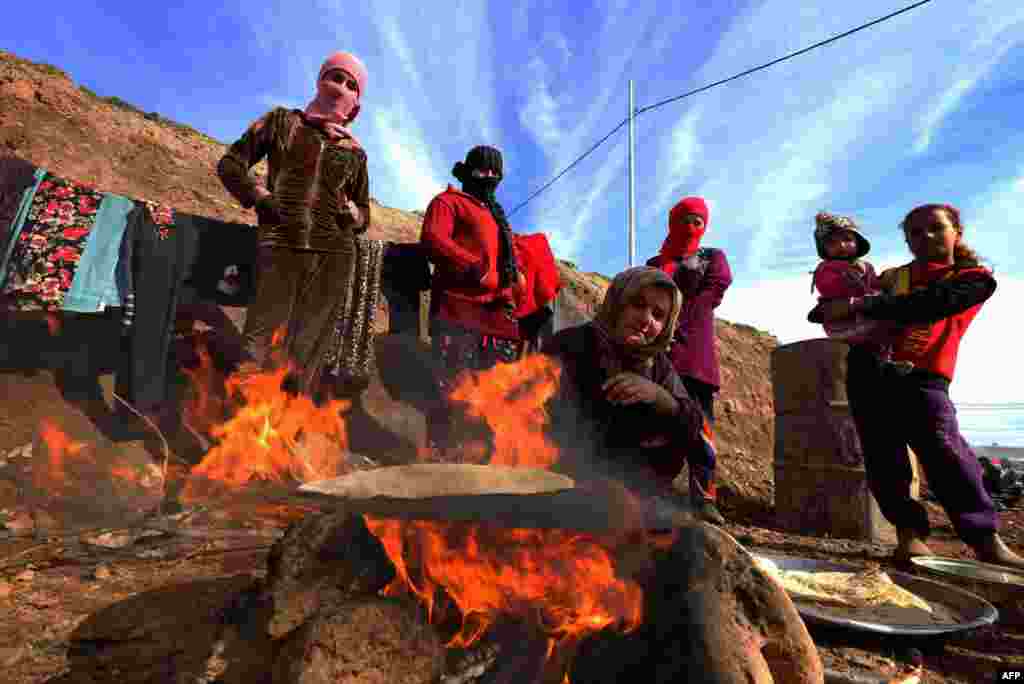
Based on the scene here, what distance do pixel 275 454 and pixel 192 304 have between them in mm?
1573

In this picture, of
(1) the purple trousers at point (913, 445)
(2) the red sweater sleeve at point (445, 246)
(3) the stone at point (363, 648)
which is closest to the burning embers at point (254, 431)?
(2) the red sweater sleeve at point (445, 246)

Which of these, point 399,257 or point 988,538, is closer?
point 988,538

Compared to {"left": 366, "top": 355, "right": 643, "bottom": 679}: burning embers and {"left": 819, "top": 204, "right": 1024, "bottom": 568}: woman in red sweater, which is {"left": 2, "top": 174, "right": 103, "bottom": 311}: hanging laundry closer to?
{"left": 366, "top": 355, "right": 643, "bottom": 679}: burning embers

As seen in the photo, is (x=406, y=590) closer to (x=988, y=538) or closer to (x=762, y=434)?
(x=988, y=538)

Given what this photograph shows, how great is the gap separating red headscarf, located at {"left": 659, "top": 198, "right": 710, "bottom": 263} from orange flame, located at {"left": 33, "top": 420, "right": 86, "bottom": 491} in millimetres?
4753

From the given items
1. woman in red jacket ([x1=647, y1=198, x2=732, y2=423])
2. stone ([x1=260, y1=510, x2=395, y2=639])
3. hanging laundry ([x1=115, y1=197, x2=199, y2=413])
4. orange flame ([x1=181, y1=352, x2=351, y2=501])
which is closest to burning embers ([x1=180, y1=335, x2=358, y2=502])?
orange flame ([x1=181, y1=352, x2=351, y2=501])

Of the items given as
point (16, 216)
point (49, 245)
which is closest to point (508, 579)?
point (49, 245)

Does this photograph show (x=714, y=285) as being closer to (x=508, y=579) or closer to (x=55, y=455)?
(x=508, y=579)

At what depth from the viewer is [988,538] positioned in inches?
132

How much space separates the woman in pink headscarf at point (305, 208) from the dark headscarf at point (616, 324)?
2.25m

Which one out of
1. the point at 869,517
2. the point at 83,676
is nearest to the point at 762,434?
the point at 869,517

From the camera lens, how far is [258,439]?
3.69 meters

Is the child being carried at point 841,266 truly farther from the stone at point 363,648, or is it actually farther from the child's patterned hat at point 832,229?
the stone at point 363,648

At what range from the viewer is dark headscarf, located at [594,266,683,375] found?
273cm
